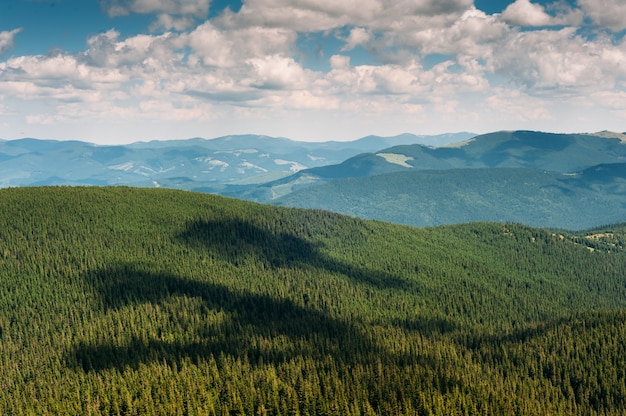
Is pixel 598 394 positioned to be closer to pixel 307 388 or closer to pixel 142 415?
pixel 307 388

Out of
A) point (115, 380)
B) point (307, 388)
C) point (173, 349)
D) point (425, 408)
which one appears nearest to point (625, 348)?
point (425, 408)

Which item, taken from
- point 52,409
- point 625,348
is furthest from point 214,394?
point 625,348

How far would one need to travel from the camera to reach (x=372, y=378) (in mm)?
162875

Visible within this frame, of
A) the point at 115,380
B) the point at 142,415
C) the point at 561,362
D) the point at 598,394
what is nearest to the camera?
the point at 142,415

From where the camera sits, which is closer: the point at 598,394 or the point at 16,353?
the point at 598,394

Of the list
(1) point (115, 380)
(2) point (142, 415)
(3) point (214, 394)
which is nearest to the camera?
(2) point (142, 415)

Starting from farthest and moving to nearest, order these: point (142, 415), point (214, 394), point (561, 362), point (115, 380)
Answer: point (561, 362), point (115, 380), point (214, 394), point (142, 415)

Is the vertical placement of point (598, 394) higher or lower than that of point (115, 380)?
lower

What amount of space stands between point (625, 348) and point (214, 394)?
5780 inches

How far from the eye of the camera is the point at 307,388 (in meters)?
150

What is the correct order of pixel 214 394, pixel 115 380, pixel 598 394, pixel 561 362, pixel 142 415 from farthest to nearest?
pixel 561 362
pixel 598 394
pixel 115 380
pixel 214 394
pixel 142 415

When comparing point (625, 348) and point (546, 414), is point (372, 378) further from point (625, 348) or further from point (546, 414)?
point (625, 348)

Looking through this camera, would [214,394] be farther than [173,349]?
No

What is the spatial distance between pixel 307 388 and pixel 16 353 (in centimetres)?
11459
